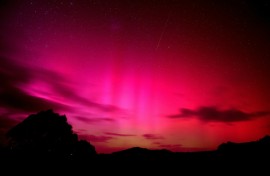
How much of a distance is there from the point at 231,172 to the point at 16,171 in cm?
1224

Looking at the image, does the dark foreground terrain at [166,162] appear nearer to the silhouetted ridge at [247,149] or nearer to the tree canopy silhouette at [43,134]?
the silhouetted ridge at [247,149]

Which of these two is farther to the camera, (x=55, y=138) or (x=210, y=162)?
(x=55, y=138)

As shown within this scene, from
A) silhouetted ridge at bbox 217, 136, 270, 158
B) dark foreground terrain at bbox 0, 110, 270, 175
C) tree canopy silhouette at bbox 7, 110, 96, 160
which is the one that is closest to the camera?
dark foreground terrain at bbox 0, 110, 270, 175

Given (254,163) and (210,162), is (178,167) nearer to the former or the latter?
(210,162)

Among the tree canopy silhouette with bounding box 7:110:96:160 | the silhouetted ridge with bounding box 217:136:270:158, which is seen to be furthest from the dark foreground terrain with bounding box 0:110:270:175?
the tree canopy silhouette with bounding box 7:110:96:160

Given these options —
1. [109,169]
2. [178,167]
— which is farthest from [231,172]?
[109,169]

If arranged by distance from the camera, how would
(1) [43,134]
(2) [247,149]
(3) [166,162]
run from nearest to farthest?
1. (2) [247,149]
2. (3) [166,162]
3. (1) [43,134]

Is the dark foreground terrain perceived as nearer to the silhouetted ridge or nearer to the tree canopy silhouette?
the silhouetted ridge

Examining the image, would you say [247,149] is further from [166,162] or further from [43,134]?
[43,134]

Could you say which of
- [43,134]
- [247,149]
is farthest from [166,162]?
[43,134]

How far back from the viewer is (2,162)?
1388 centimetres

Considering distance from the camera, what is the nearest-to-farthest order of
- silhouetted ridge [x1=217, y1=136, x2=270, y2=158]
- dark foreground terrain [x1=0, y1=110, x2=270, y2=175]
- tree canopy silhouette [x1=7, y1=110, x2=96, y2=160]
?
1. dark foreground terrain [x1=0, y1=110, x2=270, y2=175]
2. silhouetted ridge [x1=217, y1=136, x2=270, y2=158]
3. tree canopy silhouette [x1=7, y1=110, x2=96, y2=160]

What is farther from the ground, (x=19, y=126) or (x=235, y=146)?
(x=19, y=126)

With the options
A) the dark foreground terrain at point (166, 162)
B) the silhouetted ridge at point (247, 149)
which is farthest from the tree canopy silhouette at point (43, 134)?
the silhouetted ridge at point (247, 149)
